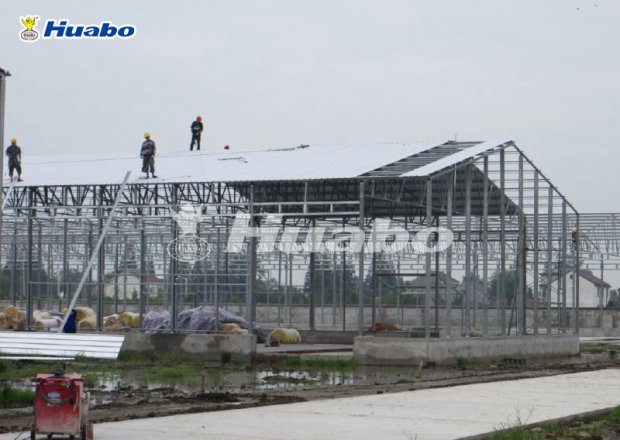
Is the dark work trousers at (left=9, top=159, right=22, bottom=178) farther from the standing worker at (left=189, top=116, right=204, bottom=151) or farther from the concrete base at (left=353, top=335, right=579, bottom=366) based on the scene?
the concrete base at (left=353, top=335, right=579, bottom=366)

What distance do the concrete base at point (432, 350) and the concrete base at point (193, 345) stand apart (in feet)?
7.74

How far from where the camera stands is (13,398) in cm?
1454

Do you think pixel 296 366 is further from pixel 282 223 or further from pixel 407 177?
pixel 282 223

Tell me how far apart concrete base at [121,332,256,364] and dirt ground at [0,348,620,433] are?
3.86m

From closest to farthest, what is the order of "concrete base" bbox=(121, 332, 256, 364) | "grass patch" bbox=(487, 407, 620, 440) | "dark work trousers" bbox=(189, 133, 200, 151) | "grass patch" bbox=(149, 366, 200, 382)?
1. "grass patch" bbox=(487, 407, 620, 440)
2. "grass patch" bbox=(149, 366, 200, 382)
3. "concrete base" bbox=(121, 332, 256, 364)
4. "dark work trousers" bbox=(189, 133, 200, 151)

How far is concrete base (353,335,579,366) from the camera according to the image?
931 inches

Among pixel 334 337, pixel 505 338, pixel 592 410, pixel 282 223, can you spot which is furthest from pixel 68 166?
pixel 592 410

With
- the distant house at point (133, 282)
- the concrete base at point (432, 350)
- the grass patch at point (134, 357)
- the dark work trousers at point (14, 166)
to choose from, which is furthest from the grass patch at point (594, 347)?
the dark work trousers at point (14, 166)

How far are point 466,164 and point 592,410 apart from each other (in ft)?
41.9

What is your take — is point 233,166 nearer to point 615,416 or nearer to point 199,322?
point 199,322

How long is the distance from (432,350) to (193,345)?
5.10 metres

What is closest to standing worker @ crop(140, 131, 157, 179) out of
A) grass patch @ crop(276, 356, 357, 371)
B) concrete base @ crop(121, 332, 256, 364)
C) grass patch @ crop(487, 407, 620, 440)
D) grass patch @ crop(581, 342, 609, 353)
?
concrete base @ crop(121, 332, 256, 364)

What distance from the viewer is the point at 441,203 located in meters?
29.3

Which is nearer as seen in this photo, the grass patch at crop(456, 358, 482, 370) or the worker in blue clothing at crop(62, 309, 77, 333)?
the grass patch at crop(456, 358, 482, 370)
